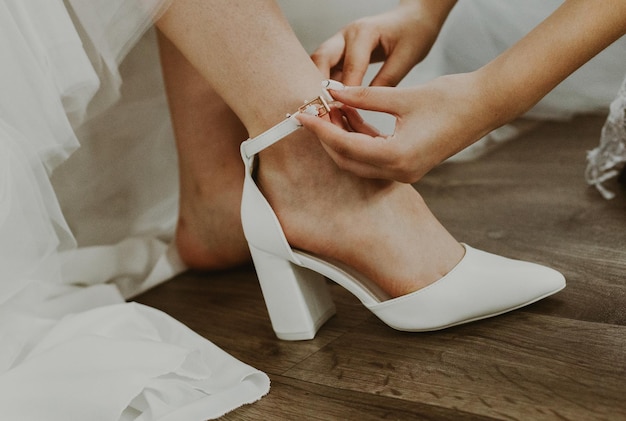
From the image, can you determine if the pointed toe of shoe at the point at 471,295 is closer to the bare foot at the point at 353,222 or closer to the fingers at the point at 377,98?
the bare foot at the point at 353,222

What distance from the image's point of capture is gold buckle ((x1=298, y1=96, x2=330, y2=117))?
2.47 ft

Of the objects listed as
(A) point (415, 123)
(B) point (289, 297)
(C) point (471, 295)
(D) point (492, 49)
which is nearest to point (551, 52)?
(A) point (415, 123)

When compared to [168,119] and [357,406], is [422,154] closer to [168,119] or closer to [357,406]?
[357,406]

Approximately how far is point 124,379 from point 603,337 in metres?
0.45

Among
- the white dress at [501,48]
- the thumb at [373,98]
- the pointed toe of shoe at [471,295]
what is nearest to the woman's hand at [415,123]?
the thumb at [373,98]

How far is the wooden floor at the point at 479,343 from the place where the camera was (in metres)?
0.65

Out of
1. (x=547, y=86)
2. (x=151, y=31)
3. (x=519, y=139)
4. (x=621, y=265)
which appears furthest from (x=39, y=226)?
(x=519, y=139)

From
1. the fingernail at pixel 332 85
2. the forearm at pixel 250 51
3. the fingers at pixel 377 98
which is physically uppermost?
the forearm at pixel 250 51

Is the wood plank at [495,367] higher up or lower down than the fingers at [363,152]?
lower down

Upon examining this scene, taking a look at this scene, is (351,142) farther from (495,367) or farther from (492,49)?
(492,49)

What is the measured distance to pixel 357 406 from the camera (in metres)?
0.67

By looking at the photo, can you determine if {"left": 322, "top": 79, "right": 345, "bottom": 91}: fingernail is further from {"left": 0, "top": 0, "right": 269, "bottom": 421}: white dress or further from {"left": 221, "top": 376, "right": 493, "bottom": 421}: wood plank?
{"left": 221, "top": 376, "right": 493, "bottom": 421}: wood plank

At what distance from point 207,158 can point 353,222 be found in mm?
341

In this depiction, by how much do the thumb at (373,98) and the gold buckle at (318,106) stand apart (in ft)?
0.04
